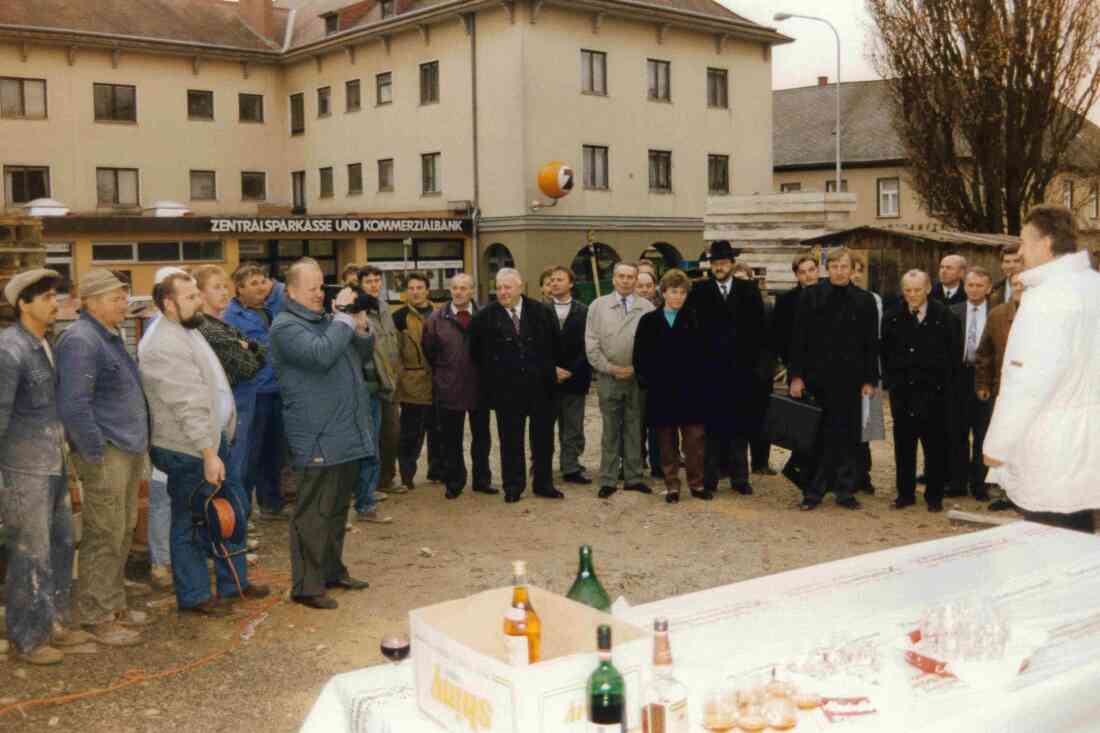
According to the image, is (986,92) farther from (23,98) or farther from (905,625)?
(23,98)

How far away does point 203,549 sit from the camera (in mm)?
6797

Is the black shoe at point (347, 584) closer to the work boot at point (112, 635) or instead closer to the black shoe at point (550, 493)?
the work boot at point (112, 635)

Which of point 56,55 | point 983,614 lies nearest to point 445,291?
point 56,55

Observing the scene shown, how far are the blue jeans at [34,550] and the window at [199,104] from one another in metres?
35.4

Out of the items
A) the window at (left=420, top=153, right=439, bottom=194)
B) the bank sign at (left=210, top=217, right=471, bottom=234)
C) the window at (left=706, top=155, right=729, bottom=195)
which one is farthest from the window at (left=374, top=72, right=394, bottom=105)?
the window at (left=706, top=155, right=729, bottom=195)

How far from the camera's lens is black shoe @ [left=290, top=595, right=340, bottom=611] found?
22.6ft

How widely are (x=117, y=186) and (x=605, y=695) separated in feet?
126

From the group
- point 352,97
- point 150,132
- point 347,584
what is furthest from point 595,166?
point 347,584

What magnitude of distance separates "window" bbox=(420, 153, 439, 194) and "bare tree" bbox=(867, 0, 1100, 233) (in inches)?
506

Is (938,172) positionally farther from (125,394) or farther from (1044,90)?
(125,394)

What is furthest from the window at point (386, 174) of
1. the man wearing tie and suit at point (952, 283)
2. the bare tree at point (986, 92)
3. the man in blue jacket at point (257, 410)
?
the man in blue jacket at point (257, 410)

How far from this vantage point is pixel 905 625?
3.41 m

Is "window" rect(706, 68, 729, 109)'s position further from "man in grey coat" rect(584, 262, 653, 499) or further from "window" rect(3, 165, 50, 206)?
"man in grey coat" rect(584, 262, 653, 499)

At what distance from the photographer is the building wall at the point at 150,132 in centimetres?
3622
